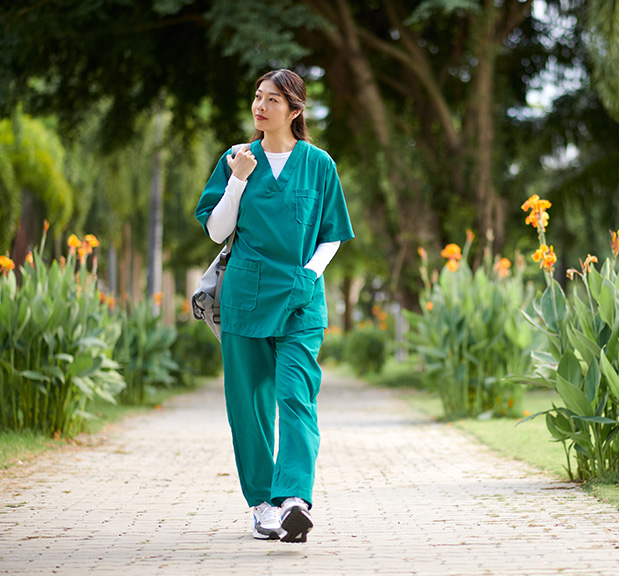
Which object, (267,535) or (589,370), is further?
(589,370)

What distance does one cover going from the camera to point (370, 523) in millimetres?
4258

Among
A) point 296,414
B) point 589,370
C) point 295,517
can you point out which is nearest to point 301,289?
point 296,414

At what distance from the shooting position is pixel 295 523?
359 centimetres

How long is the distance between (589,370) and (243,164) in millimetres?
2317

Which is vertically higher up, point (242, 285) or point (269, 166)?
point (269, 166)

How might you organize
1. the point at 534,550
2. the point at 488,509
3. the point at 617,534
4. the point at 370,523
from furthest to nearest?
the point at 488,509
the point at 370,523
the point at 617,534
the point at 534,550

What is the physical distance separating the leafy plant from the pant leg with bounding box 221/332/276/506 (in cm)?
180

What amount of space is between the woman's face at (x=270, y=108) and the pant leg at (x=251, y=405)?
91 cm

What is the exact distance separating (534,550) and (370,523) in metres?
0.91

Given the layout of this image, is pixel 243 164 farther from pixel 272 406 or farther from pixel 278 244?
pixel 272 406

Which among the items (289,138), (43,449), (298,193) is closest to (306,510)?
(298,193)

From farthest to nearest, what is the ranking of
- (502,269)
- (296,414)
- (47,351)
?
(502,269)
(47,351)
(296,414)

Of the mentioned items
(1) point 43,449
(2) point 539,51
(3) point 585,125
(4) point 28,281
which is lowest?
(1) point 43,449

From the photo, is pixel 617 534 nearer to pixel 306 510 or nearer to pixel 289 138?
pixel 306 510
